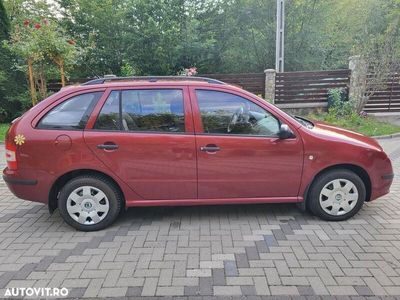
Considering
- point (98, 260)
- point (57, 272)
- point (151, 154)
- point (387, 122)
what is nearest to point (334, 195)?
point (151, 154)

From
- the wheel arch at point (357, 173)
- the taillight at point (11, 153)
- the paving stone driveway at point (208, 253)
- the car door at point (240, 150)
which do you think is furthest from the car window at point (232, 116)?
the taillight at point (11, 153)

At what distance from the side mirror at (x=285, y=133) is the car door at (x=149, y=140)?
3.24 feet

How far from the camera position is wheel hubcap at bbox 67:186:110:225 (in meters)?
3.92

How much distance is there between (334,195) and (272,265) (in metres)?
1.36

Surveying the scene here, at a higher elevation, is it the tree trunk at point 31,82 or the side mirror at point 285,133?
the tree trunk at point 31,82

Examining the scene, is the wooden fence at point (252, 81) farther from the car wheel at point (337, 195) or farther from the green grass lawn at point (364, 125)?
the car wheel at point (337, 195)

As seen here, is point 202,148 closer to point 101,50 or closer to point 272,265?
point 272,265

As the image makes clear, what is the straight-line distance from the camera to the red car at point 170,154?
384 cm

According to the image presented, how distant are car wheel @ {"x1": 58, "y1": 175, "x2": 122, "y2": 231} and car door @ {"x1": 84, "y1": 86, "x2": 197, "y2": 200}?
9.2 inches

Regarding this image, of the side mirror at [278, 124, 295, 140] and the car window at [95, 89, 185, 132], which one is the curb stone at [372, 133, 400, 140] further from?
the car window at [95, 89, 185, 132]

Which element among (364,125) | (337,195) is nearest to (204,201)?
(337,195)

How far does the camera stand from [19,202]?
4973mm

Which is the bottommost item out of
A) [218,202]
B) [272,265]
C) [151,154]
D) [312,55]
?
[272,265]

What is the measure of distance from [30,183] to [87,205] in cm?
67
